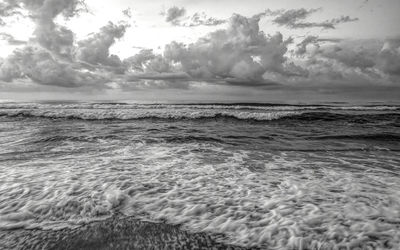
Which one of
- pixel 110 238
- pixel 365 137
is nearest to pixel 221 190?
pixel 110 238

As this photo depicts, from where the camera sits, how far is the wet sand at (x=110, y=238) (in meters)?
2.92

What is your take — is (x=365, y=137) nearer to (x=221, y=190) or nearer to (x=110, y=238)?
(x=221, y=190)

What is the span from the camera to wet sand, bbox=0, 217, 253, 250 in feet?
9.59

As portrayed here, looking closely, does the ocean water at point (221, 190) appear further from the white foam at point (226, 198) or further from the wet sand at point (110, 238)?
the wet sand at point (110, 238)

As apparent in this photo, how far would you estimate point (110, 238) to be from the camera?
120 inches

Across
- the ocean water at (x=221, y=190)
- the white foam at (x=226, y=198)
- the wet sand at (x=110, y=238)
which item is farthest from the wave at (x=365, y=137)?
the wet sand at (x=110, y=238)

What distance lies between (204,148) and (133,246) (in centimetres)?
583

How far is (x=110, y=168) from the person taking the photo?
596 cm

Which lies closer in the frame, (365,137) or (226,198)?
(226,198)

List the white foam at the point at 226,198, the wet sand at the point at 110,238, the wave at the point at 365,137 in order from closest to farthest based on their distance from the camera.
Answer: the wet sand at the point at 110,238
the white foam at the point at 226,198
the wave at the point at 365,137

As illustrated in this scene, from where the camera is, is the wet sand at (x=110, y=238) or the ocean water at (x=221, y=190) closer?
the wet sand at (x=110, y=238)

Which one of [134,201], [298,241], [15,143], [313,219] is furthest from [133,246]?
[15,143]

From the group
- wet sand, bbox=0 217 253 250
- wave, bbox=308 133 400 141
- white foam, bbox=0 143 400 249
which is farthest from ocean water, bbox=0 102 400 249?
wave, bbox=308 133 400 141

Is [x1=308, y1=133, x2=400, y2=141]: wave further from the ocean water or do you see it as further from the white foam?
the white foam
